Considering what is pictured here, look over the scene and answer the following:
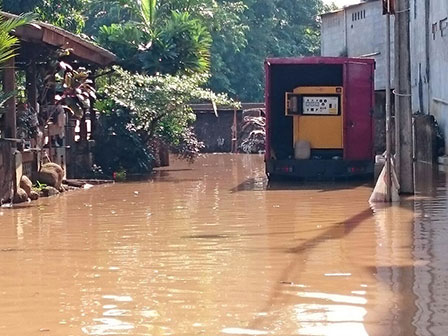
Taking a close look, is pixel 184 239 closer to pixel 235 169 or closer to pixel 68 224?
pixel 68 224

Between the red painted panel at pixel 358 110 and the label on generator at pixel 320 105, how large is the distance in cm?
36

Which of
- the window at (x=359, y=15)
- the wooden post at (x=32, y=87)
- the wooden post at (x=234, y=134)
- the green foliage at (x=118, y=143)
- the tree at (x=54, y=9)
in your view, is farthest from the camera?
the window at (x=359, y=15)

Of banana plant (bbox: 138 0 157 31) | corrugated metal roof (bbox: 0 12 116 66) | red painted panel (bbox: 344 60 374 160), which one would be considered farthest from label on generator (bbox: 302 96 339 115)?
banana plant (bbox: 138 0 157 31)

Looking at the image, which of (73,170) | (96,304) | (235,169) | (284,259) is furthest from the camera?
(235,169)

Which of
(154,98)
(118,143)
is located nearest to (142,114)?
(154,98)

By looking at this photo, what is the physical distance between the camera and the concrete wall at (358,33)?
40750 millimetres

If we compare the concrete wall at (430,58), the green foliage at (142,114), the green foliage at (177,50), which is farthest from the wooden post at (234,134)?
the green foliage at (142,114)

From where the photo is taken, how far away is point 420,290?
7512 millimetres

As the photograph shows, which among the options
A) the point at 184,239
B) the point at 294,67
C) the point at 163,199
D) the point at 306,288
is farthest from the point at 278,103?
the point at 306,288

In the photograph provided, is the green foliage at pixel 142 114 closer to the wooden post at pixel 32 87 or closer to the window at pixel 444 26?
the wooden post at pixel 32 87

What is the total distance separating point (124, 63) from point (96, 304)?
1987 cm

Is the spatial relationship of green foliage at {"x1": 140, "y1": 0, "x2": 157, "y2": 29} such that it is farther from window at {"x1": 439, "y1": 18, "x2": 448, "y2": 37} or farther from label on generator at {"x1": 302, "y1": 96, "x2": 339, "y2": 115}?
label on generator at {"x1": 302, "y1": 96, "x2": 339, "y2": 115}

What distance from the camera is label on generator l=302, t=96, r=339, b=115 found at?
1961 centimetres

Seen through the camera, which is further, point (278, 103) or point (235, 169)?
point (235, 169)
